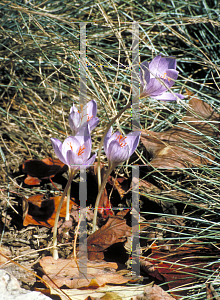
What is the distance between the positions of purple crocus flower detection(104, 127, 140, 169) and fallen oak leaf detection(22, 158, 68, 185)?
1.01 feet

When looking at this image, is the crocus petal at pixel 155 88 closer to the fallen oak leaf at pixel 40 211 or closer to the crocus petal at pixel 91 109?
the crocus petal at pixel 91 109

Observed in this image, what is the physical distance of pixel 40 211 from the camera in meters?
0.81

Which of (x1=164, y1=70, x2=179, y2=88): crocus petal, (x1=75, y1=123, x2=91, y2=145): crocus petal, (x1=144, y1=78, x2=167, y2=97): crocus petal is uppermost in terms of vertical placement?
(x1=164, y1=70, x2=179, y2=88): crocus petal

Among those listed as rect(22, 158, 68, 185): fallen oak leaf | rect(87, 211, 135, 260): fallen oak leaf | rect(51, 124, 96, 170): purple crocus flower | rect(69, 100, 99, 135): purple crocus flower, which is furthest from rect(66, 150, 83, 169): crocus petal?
rect(22, 158, 68, 185): fallen oak leaf

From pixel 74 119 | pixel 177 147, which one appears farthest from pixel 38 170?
pixel 177 147

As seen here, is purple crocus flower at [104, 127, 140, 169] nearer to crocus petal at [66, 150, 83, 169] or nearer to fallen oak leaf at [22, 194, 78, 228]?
crocus petal at [66, 150, 83, 169]

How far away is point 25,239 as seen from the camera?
2.61ft

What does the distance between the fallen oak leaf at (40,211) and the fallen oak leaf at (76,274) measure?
13 centimetres

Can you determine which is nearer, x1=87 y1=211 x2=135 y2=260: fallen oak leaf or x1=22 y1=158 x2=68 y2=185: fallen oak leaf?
x1=87 y1=211 x2=135 y2=260: fallen oak leaf

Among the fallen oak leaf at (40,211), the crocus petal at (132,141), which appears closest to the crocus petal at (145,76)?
the crocus petal at (132,141)

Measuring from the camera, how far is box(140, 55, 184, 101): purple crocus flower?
0.61 metres

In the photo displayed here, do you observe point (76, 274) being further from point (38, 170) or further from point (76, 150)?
point (38, 170)

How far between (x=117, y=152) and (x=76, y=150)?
0.09 metres

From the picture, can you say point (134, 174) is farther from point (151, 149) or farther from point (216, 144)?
point (216, 144)
